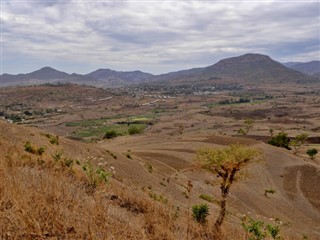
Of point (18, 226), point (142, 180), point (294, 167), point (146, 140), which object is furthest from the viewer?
point (146, 140)

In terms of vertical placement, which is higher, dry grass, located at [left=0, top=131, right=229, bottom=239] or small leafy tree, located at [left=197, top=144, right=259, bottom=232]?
dry grass, located at [left=0, top=131, right=229, bottom=239]

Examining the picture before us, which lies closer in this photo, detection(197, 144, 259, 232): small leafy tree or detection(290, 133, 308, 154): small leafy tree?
detection(197, 144, 259, 232): small leafy tree

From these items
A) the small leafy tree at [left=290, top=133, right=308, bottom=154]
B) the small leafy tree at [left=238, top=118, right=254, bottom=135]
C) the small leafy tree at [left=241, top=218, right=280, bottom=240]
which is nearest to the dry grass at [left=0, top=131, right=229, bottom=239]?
the small leafy tree at [left=241, top=218, right=280, bottom=240]

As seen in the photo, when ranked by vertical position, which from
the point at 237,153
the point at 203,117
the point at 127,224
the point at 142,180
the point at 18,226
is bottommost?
the point at 203,117

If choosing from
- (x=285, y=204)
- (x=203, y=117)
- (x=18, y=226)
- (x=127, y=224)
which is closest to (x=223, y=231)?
(x=127, y=224)

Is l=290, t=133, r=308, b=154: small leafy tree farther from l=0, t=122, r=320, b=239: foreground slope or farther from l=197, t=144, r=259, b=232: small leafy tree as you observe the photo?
l=197, t=144, r=259, b=232: small leafy tree

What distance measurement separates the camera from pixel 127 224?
6.96 m

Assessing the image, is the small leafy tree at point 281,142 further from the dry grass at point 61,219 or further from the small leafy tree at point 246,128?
the dry grass at point 61,219

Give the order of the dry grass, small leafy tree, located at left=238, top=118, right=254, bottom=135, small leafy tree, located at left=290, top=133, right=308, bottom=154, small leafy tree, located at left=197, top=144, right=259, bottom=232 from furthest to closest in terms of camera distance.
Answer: small leafy tree, located at left=238, top=118, right=254, bottom=135 → small leafy tree, located at left=290, top=133, right=308, bottom=154 → small leafy tree, located at left=197, top=144, right=259, bottom=232 → the dry grass

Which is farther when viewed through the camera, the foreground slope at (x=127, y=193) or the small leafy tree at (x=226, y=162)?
the small leafy tree at (x=226, y=162)

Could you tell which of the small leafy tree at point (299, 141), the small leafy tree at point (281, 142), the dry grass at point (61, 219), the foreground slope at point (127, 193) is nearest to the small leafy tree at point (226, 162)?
the foreground slope at point (127, 193)

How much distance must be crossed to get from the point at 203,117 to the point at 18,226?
18938 cm

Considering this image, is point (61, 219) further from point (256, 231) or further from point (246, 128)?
point (246, 128)

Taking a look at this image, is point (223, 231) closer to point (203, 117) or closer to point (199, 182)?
point (199, 182)
